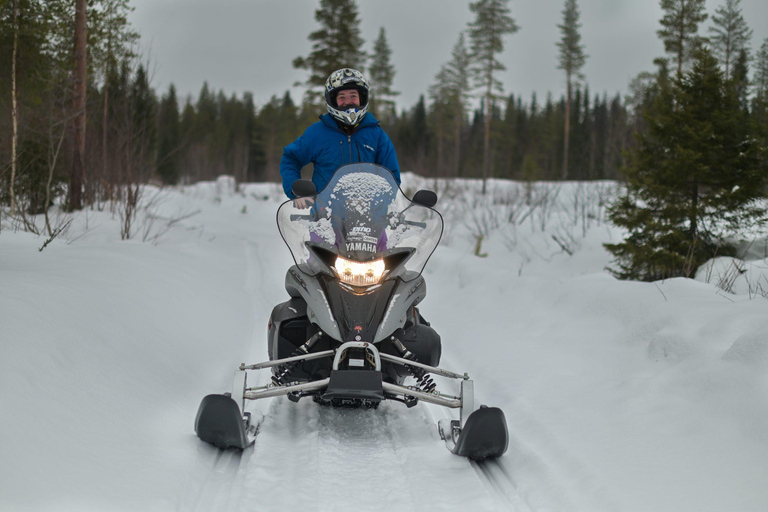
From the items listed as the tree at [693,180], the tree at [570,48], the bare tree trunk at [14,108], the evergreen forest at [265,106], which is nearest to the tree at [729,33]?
the evergreen forest at [265,106]

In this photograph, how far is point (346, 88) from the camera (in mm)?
4188

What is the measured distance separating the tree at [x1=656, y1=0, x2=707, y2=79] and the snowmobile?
28178mm

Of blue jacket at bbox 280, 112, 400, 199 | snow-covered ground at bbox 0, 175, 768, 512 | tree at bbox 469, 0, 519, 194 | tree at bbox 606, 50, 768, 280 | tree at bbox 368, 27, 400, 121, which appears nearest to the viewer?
snow-covered ground at bbox 0, 175, 768, 512

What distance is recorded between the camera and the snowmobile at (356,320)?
9.91 feet

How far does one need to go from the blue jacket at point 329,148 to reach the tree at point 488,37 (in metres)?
29.2

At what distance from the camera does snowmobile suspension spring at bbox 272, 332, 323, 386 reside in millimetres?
3385

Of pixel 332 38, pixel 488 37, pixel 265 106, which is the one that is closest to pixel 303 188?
pixel 332 38

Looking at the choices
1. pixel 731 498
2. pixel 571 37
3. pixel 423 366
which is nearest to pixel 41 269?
pixel 423 366

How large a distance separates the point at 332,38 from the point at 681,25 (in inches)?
672

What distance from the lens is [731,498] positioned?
2.58 meters

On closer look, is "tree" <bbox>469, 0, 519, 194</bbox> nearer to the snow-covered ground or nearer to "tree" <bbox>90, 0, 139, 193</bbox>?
"tree" <bbox>90, 0, 139, 193</bbox>

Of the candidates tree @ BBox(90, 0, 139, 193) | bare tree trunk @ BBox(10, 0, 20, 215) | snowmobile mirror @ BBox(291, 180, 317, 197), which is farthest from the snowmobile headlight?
tree @ BBox(90, 0, 139, 193)

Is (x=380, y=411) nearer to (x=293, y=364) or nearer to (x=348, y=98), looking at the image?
(x=293, y=364)

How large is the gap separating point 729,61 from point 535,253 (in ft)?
101
